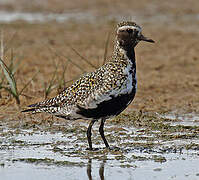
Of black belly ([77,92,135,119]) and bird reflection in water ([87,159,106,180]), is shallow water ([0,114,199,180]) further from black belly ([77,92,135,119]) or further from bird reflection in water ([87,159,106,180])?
black belly ([77,92,135,119])

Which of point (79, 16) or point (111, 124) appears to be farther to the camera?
point (79, 16)

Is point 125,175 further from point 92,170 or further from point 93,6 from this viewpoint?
point 93,6

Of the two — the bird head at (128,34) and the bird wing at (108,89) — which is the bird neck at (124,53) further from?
the bird wing at (108,89)

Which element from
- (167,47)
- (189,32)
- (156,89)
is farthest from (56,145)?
(189,32)

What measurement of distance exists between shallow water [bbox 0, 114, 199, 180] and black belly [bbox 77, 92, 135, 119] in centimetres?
50

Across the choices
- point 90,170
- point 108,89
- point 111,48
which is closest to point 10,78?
point 108,89

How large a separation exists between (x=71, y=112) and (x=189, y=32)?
39.0ft

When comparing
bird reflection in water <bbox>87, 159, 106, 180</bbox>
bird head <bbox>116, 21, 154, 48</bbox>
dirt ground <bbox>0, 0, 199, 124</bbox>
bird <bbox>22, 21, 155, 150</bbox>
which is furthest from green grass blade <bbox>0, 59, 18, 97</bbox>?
bird reflection in water <bbox>87, 159, 106, 180</bbox>

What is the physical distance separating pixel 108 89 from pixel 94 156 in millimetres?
860

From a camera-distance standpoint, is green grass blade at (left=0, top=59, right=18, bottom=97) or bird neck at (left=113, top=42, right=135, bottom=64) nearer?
bird neck at (left=113, top=42, right=135, bottom=64)

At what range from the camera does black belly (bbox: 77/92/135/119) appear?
7531mm

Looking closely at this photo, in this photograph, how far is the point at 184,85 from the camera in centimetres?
1302

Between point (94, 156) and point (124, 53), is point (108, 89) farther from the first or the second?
point (94, 156)

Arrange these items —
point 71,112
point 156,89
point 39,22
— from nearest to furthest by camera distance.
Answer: point 71,112 < point 156,89 < point 39,22
